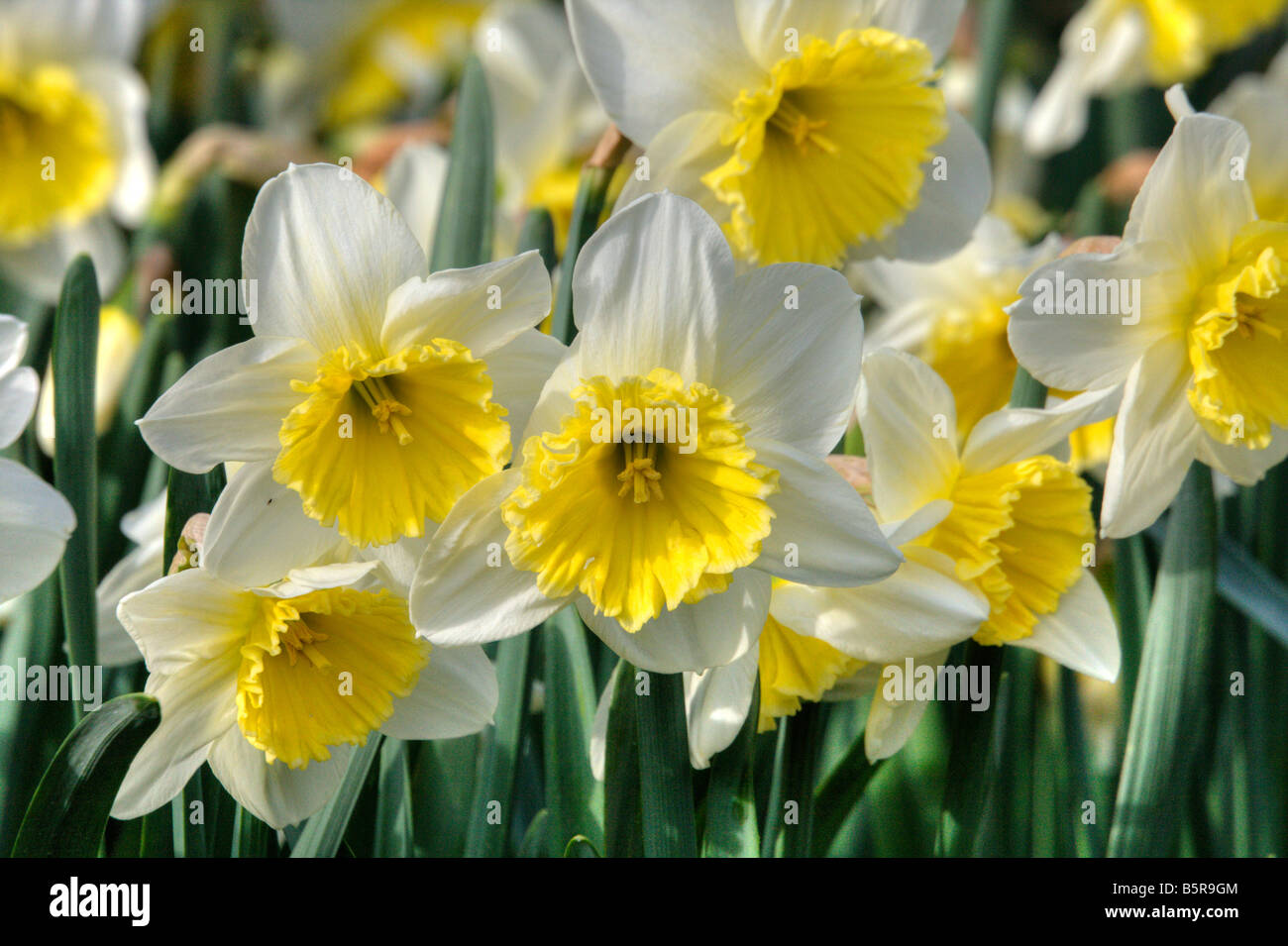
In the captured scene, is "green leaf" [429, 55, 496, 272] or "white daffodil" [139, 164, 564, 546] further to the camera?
"green leaf" [429, 55, 496, 272]


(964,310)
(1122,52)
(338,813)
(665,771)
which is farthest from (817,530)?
(1122,52)

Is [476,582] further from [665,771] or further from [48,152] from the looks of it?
[48,152]

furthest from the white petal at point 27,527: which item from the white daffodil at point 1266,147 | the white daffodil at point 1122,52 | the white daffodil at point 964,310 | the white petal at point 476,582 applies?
the white daffodil at point 1122,52

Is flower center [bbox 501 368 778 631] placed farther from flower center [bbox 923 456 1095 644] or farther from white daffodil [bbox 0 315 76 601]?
white daffodil [bbox 0 315 76 601]

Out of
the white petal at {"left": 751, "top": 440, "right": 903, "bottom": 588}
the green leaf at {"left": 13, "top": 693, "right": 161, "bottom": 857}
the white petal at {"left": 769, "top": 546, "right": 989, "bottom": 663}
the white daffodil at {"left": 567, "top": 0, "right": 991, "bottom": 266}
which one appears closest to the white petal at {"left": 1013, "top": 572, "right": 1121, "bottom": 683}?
the white petal at {"left": 769, "top": 546, "right": 989, "bottom": 663}

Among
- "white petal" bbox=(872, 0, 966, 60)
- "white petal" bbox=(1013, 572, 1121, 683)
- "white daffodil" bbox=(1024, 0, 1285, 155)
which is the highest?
"white daffodil" bbox=(1024, 0, 1285, 155)

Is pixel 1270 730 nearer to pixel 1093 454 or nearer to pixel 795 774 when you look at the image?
pixel 1093 454
